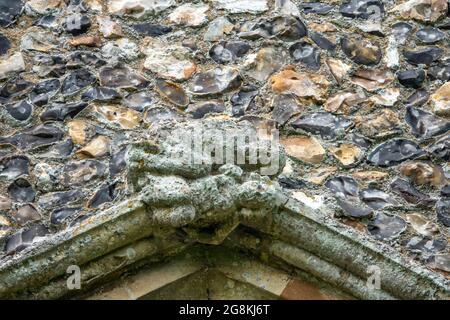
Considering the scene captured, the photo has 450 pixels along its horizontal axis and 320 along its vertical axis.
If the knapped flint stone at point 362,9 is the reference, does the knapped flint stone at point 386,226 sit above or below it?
below

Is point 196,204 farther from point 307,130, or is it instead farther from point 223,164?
point 307,130

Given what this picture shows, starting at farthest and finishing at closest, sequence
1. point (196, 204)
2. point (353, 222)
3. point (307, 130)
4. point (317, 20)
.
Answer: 1. point (317, 20)
2. point (307, 130)
3. point (353, 222)
4. point (196, 204)

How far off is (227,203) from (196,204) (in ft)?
0.35

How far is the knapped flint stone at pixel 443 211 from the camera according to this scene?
514 cm

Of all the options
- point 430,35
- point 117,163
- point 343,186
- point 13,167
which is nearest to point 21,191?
point 13,167

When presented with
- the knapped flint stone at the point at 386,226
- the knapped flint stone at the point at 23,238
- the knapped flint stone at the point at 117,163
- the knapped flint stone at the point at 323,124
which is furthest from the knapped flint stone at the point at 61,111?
the knapped flint stone at the point at 386,226

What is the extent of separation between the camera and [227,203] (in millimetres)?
4645

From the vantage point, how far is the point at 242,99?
18.2ft

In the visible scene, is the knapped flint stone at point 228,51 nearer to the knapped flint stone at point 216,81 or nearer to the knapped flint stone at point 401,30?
the knapped flint stone at point 216,81

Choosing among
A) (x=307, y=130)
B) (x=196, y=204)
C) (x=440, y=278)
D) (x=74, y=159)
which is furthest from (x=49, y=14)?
(x=440, y=278)

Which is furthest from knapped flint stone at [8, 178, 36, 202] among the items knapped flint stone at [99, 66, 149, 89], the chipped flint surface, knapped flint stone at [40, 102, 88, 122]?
knapped flint stone at [99, 66, 149, 89]

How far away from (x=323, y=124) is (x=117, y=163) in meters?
0.85

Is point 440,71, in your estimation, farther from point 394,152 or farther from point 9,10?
point 9,10

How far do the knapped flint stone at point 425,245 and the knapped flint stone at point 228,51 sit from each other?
→ 1.19m
